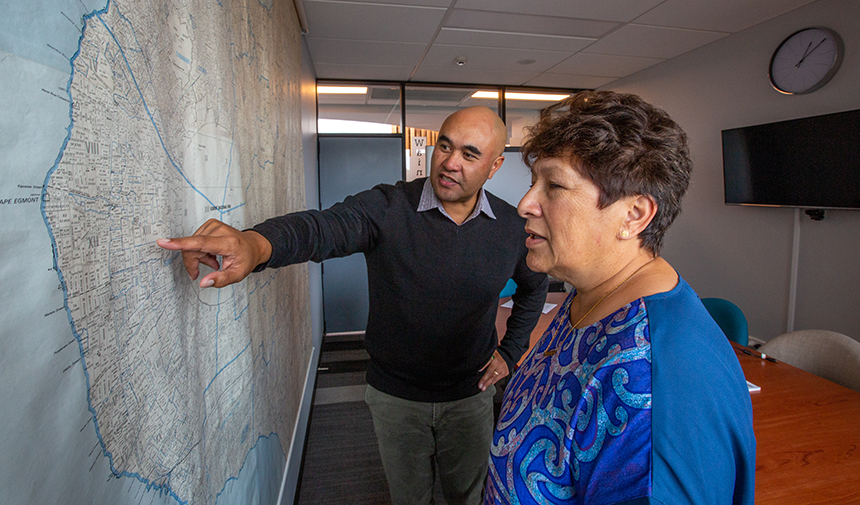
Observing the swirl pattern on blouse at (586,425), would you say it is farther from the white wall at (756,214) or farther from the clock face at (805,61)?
the clock face at (805,61)

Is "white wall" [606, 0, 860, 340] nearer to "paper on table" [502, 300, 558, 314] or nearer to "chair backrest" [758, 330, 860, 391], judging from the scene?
"chair backrest" [758, 330, 860, 391]

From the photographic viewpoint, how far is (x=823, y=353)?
1.91 meters

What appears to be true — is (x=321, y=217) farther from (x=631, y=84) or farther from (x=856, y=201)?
(x=631, y=84)

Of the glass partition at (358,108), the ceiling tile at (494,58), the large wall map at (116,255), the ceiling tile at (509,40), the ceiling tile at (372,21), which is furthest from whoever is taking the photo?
the glass partition at (358,108)

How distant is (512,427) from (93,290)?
2.25 feet

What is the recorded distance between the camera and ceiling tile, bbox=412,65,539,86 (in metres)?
4.40

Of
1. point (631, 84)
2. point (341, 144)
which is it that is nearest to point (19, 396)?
point (341, 144)

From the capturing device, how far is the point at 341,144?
4.81 m

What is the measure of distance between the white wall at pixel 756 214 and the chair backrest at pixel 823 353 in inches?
55.6

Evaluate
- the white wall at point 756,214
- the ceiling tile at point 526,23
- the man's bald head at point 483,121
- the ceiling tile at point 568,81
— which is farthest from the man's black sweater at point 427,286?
the ceiling tile at point 568,81

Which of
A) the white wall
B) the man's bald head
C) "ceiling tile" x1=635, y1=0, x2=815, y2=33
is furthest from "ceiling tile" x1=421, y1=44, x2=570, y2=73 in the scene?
the man's bald head

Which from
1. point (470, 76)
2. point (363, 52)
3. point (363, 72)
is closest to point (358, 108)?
point (363, 72)

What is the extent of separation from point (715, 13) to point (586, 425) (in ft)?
12.2

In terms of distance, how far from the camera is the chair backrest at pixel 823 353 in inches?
70.5
